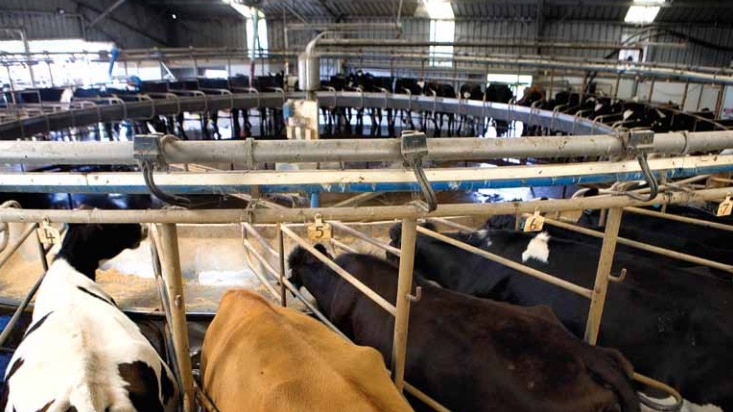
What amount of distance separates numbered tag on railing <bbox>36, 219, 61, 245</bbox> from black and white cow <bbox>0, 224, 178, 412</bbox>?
1.52ft

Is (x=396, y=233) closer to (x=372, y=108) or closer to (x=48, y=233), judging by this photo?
(x=48, y=233)

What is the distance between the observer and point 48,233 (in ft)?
5.09

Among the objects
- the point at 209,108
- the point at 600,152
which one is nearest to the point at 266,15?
the point at 209,108

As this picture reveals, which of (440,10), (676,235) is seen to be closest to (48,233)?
(676,235)

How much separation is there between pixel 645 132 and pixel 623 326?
124 cm

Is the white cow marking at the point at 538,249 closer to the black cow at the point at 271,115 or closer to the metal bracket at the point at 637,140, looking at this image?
the metal bracket at the point at 637,140

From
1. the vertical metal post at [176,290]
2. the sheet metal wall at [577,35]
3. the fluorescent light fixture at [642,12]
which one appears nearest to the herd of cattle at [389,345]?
the vertical metal post at [176,290]

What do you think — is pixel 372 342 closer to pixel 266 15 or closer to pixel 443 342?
pixel 443 342

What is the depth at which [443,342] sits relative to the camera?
206 centimetres

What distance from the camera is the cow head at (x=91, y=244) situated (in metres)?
2.70

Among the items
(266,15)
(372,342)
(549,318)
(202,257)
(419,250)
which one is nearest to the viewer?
(549,318)

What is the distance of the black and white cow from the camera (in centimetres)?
166

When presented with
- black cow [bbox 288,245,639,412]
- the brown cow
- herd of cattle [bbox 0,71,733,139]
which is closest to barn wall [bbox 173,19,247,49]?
herd of cattle [bbox 0,71,733,139]

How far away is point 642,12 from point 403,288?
703 inches
